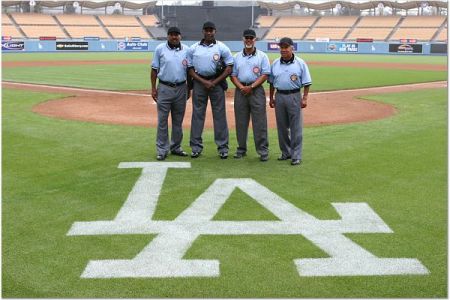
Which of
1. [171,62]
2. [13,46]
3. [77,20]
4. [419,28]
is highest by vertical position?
[77,20]

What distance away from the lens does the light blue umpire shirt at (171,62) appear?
28.1 feet

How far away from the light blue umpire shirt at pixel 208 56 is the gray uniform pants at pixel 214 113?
0.84ft

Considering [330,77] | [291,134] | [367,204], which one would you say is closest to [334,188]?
[367,204]

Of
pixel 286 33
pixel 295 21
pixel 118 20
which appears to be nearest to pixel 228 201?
pixel 286 33

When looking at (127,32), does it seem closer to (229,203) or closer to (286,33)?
(286,33)

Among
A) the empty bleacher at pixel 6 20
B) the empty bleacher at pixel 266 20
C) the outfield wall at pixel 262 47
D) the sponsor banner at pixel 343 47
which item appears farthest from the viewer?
the empty bleacher at pixel 266 20

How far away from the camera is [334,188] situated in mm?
6930

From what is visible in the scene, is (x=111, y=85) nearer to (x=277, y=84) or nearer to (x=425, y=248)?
(x=277, y=84)

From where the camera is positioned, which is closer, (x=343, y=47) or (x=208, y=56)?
(x=208, y=56)

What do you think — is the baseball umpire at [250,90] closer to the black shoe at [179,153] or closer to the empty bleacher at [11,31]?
the black shoe at [179,153]

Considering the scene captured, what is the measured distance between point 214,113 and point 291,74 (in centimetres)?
142

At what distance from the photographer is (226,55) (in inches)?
335

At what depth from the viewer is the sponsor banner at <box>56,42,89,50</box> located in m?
A: 53.1

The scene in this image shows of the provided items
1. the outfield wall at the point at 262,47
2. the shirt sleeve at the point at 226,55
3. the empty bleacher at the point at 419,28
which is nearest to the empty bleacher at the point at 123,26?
the outfield wall at the point at 262,47
